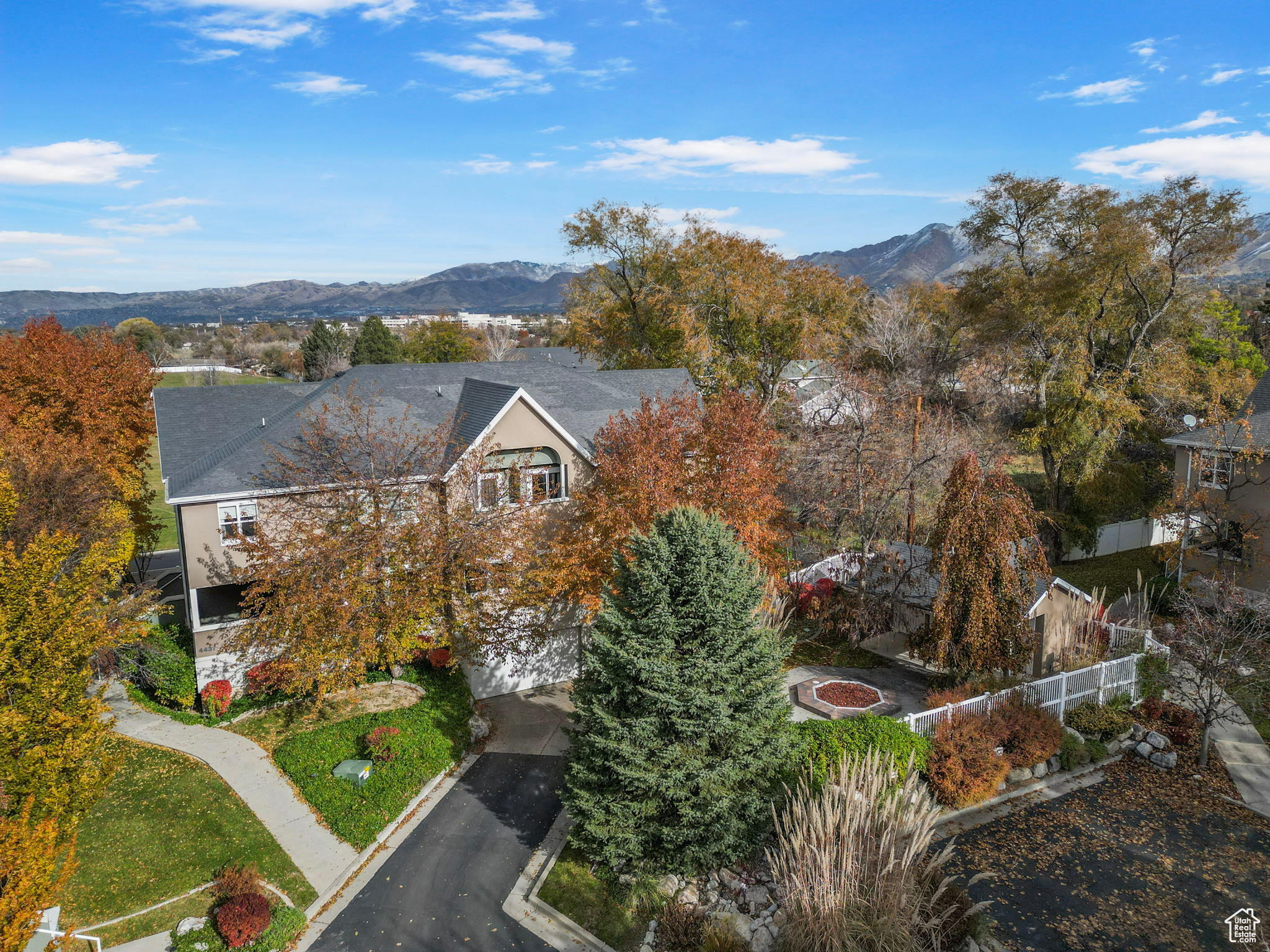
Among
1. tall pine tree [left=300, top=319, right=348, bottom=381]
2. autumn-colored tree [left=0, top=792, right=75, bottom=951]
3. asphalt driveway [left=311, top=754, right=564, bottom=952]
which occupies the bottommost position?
asphalt driveway [left=311, top=754, right=564, bottom=952]

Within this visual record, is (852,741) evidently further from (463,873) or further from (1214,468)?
(1214,468)

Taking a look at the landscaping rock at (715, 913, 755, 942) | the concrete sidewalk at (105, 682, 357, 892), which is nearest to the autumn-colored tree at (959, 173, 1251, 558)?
the landscaping rock at (715, 913, 755, 942)

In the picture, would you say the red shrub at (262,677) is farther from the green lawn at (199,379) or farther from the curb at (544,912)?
the green lawn at (199,379)

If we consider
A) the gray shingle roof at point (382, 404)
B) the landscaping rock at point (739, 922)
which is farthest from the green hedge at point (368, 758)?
the landscaping rock at point (739, 922)

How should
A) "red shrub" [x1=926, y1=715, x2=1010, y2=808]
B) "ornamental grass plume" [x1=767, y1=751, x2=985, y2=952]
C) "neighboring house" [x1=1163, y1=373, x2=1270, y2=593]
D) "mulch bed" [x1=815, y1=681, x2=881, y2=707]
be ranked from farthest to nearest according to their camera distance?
"neighboring house" [x1=1163, y1=373, x2=1270, y2=593], "mulch bed" [x1=815, y1=681, x2=881, y2=707], "red shrub" [x1=926, y1=715, x2=1010, y2=808], "ornamental grass plume" [x1=767, y1=751, x2=985, y2=952]

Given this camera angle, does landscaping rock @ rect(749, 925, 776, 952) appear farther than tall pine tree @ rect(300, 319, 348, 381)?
No

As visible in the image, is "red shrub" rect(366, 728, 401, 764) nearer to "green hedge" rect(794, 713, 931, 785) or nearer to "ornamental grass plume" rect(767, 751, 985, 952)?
"green hedge" rect(794, 713, 931, 785)

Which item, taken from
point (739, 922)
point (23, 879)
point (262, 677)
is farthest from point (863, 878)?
point (262, 677)
